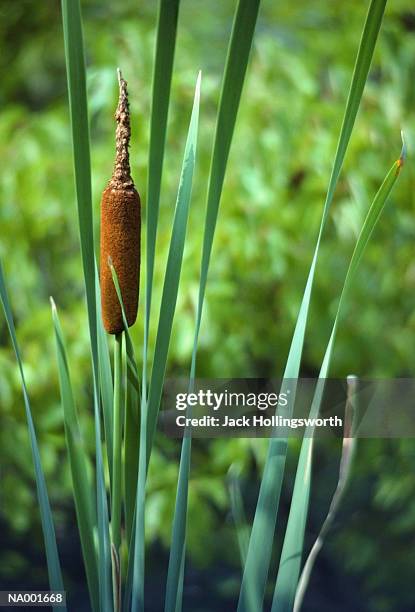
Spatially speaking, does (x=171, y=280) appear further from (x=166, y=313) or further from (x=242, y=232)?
(x=242, y=232)

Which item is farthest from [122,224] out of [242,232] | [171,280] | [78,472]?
[242,232]

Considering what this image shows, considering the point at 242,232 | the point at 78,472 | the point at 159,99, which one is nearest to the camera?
the point at 159,99

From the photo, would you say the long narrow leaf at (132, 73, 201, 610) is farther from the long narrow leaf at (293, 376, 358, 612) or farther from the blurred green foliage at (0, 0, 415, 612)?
the blurred green foliage at (0, 0, 415, 612)

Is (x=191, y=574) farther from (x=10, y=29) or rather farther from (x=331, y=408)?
(x=10, y=29)

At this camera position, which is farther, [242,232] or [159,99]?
[242,232]

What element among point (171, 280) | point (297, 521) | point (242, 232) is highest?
point (242, 232)

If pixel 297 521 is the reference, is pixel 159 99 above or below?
above

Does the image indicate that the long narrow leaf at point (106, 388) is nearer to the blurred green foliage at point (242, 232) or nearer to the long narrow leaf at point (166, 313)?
the long narrow leaf at point (166, 313)

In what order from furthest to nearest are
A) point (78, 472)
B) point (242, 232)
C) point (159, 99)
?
point (242, 232)
point (78, 472)
point (159, 99)

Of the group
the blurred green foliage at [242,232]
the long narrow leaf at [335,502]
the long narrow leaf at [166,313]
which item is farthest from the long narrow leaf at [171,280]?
the blurred green foliage at [242,232]
